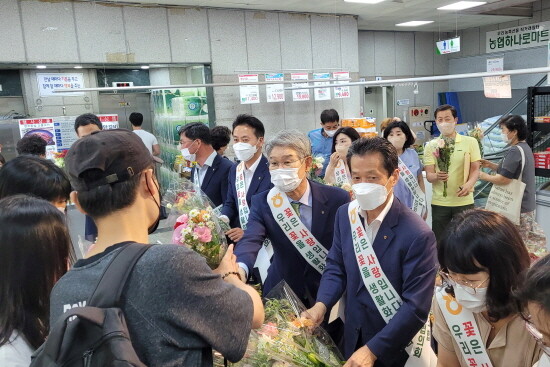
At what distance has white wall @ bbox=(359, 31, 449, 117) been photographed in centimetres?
1040

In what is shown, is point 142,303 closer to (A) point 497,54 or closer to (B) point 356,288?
(B) point 356,288

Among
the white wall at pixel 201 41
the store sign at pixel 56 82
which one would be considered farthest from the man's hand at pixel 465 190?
the store sign at pixel 56 82

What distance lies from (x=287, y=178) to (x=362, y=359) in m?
0.95

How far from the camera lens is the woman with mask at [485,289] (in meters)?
1.35

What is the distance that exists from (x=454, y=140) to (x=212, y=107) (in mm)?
4441

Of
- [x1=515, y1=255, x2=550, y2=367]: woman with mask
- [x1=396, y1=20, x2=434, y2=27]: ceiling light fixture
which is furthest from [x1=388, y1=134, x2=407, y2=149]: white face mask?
[x1=396, y1=20, x2=434, y2=27]: ceiling light fixture

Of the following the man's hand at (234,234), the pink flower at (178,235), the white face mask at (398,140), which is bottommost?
the man's hand at (234,234)

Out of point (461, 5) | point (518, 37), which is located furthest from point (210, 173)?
point (518, 37)

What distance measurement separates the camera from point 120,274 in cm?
92

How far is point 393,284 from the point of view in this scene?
5.54 ft

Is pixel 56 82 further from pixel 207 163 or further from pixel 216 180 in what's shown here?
pixel 216 180

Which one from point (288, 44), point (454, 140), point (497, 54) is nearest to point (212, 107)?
point (288, 44)

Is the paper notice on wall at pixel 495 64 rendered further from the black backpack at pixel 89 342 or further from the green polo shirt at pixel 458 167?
the black backpack at pixel 89 342

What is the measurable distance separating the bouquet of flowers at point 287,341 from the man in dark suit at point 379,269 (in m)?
0.10
